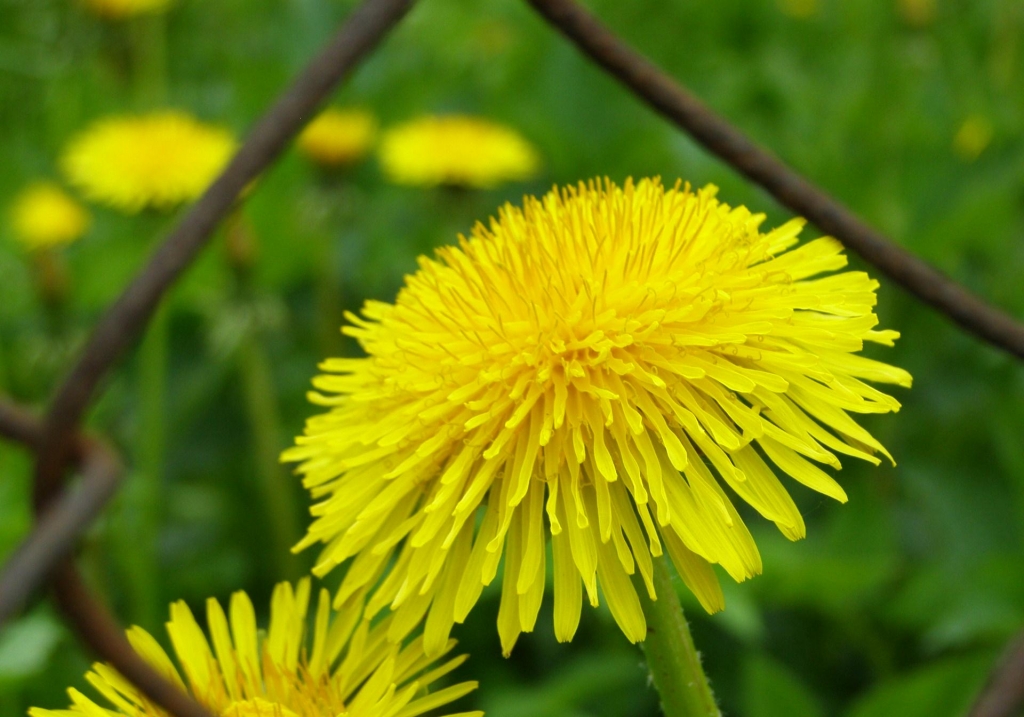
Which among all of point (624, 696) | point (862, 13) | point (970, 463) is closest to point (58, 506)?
point (624, 696)

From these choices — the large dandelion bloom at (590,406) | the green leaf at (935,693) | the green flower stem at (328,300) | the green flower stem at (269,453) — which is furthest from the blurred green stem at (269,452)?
the large dandelion bloom at (590,406)

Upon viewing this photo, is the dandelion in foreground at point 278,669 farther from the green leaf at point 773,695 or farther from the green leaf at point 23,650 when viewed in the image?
the green leaf at point 773,695

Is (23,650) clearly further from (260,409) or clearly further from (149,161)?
(149,161)

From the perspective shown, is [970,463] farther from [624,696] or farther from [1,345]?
[1,345]

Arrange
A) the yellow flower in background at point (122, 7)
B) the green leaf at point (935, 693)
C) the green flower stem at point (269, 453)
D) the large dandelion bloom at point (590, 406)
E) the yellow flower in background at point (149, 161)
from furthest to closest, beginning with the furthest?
the yellow flower in background at point (122, 7) < the yellow flower in background at point (149, 161) < the green flower stem at point (269, 453) < the green leaf at point (935, 693) < the large dandelion bloom at point (590, 406)

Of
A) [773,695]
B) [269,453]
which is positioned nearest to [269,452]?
[269,453]

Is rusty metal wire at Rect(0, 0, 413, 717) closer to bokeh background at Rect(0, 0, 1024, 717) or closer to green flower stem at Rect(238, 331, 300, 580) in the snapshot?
bokeh background at Rect(0, 0, 1024, 717)
